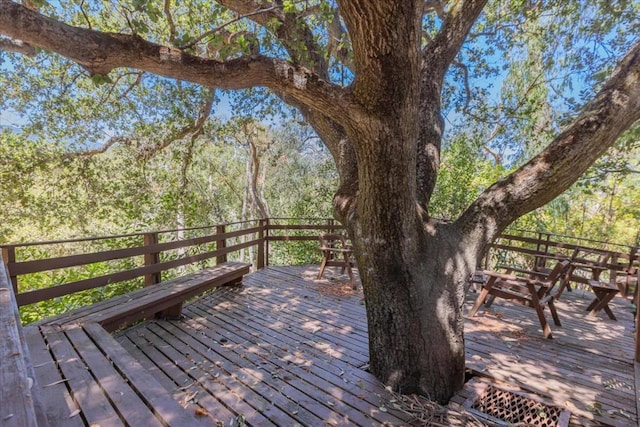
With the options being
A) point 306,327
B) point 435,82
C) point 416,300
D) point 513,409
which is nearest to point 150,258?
point 306,327

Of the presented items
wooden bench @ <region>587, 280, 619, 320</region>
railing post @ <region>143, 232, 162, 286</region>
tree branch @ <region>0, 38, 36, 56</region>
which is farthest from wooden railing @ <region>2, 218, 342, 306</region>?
wooden bench @ <region>587, 280, 619, 320</region>

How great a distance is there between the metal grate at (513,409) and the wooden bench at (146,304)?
3077 millimetres

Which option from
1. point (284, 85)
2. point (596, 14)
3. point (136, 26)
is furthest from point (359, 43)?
point (596, 14)

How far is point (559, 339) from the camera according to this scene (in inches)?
145

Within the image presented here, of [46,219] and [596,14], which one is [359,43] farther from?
[46,219]

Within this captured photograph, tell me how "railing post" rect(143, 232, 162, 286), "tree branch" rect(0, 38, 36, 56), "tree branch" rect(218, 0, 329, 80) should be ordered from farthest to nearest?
"tree branch" rect(0, 38, 36, 56) < "railing post" rect(143, 232, 162, 286) < "tree branch" rect(218, 0, 329, 80)

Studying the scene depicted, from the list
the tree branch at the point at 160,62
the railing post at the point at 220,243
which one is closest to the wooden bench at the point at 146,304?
the railing post at the point at 220,243

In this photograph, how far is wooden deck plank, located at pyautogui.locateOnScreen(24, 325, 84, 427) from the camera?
57.0 inches

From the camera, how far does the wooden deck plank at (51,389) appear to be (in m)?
1.45

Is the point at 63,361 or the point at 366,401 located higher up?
the point at 63,361

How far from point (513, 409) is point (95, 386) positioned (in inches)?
117

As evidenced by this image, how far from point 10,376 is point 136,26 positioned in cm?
240

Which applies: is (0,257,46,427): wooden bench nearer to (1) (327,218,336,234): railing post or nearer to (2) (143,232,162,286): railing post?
(2) (143,232,162,286): railing post

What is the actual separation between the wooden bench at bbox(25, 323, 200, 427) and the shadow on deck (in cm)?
30
